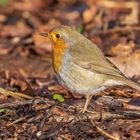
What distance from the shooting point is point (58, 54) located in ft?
20.1

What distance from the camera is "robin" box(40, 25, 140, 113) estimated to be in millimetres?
5949

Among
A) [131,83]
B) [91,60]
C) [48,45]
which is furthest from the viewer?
[48,45]

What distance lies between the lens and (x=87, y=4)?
1120 centimetres

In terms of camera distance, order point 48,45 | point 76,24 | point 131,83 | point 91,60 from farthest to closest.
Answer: point 76,24, point 48,45, point 91,60, point 131,83

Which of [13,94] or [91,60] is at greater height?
[91,60]

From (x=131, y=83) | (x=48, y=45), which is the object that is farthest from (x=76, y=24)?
(x=131, y=83)

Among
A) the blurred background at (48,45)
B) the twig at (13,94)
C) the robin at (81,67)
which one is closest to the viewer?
the blurred background at (48,45)

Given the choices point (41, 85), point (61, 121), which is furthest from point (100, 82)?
point (41, 85)

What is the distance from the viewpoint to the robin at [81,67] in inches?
234

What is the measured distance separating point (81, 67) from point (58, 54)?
280mm

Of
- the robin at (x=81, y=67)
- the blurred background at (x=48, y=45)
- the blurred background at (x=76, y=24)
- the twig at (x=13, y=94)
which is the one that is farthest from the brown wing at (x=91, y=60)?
the blurred background at (x=76, y=24)

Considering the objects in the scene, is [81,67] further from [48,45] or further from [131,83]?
[48,45]

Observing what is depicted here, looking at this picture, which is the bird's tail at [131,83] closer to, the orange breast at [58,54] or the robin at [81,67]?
the robin at [81,67]

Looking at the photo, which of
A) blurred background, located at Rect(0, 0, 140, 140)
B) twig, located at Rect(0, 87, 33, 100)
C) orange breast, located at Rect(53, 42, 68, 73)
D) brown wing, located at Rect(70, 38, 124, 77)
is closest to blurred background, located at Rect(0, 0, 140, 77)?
blurred background, located at Rect(0, 0, 140, 140)
